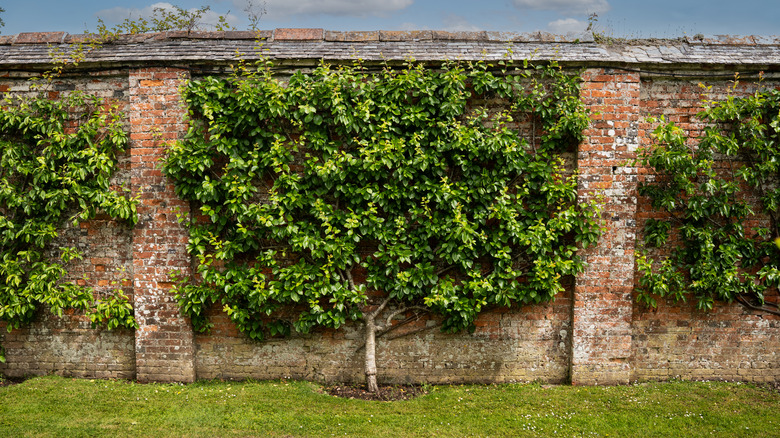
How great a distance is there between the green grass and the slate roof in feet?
11.7

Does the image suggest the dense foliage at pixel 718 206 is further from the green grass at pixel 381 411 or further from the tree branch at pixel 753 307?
the green grass at pixel 381 411

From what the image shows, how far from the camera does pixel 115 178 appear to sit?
554 cm

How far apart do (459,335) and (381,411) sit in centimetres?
131

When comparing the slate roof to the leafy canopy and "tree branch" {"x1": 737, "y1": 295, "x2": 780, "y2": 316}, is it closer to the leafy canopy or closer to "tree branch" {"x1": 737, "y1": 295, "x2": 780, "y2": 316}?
the leafy canopy

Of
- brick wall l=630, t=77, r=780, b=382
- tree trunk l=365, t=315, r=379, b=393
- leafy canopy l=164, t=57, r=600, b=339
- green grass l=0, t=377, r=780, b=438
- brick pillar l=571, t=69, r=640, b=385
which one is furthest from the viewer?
brick wall l=630, t=77, r=780, b=382

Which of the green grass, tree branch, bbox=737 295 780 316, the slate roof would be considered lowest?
the green grass

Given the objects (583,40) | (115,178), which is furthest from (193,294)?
(583,40)

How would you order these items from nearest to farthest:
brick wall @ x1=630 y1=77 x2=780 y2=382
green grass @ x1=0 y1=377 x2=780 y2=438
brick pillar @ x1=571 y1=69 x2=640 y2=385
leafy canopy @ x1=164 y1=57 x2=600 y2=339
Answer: green grass @ x1=0 y1=377 x2=780 y2=438 → leafy canopy @ x1=164 y1=57 x2=600 y2=339 → brick pillar @ x1=571 y1=69 x2=640 y2=385 → brick wall @ x1=630 y1=77 x2=780 y2=382

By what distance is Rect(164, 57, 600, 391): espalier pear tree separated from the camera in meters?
5.13

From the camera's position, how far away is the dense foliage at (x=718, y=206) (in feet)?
17.1

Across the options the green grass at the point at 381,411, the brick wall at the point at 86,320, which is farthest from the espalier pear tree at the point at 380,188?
the brick wall at the point at 86,320

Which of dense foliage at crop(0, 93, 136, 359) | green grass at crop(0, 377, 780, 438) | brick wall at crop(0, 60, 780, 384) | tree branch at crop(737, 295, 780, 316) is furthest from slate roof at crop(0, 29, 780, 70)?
green grass at crop(0, 377, 780, 438)

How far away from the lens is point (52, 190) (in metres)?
5.35

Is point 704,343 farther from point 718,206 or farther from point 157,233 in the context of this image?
point 157,233
